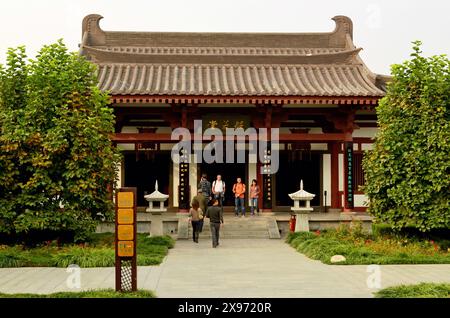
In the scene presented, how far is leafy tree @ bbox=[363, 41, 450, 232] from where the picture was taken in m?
16.7

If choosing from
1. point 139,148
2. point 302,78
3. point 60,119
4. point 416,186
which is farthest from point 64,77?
point 302,78

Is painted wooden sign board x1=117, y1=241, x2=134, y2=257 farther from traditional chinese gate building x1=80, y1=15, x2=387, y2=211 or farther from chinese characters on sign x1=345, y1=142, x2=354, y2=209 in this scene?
chinese characters on sign x1=345, y1=142, x2=354, y2=209

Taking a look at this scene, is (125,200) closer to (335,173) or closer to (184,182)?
(184,182)

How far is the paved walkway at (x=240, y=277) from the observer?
10891mm

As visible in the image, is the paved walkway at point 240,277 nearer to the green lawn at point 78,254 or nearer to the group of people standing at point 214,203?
the green lawn at point 78,254

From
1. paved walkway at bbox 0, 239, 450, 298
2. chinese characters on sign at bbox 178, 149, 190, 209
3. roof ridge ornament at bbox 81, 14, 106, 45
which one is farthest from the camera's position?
roof ridge ornament at bbox 81, 14, 106, 45

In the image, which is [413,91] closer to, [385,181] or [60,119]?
[385,181]

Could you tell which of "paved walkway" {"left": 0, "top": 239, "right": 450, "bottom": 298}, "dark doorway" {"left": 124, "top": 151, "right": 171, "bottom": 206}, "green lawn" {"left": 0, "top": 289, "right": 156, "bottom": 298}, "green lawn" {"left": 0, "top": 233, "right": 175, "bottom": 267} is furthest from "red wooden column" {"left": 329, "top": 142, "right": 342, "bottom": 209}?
"green lawn" {"left": 0, "top": 289, "right": 156, "bottom": 298}

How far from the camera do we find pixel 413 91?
17.4m

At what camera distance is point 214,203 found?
1880 centimetres

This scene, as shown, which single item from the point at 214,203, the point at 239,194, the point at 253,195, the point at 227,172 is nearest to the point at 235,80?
the point at 227,172

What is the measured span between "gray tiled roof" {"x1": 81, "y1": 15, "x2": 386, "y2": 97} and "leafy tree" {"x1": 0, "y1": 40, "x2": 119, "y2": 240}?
16.0ft

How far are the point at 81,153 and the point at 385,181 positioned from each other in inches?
308
